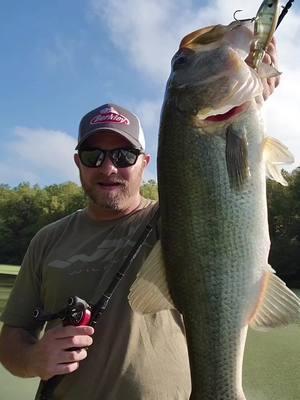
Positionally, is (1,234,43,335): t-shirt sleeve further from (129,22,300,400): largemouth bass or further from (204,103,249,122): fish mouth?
(204,103,249,122): fish mouth

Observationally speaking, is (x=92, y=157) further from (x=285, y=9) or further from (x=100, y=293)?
(x=285, y=9)

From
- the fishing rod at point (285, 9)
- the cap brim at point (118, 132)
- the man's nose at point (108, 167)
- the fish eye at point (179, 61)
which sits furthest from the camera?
the cap brim at point (118, 132)

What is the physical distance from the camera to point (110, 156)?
135 inches

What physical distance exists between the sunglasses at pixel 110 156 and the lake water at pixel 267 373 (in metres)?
7.88

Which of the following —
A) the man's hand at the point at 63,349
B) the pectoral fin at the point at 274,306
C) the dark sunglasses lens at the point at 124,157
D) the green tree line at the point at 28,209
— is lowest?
the man's hand at the point at 63,349

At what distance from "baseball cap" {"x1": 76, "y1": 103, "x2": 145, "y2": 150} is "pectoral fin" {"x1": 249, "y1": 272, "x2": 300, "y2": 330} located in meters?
1.39

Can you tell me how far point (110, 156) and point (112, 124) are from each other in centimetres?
21

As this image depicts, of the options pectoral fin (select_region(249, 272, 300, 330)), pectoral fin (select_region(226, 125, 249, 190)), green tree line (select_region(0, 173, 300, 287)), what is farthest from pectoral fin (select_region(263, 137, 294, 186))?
green tree line (select_region(0, 173, 300, 287))

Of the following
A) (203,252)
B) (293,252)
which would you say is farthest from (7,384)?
(293,252)

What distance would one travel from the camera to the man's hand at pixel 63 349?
9.60ft

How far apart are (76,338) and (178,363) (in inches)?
23.7

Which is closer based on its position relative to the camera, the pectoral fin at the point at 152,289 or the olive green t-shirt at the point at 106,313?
the pectoral fin at the point at 152,289

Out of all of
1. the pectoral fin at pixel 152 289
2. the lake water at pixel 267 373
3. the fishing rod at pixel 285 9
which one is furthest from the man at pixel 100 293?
the lake water at pixel 267 373

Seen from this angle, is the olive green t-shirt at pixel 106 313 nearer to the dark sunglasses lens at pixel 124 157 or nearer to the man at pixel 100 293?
the man at pixel 100 293
